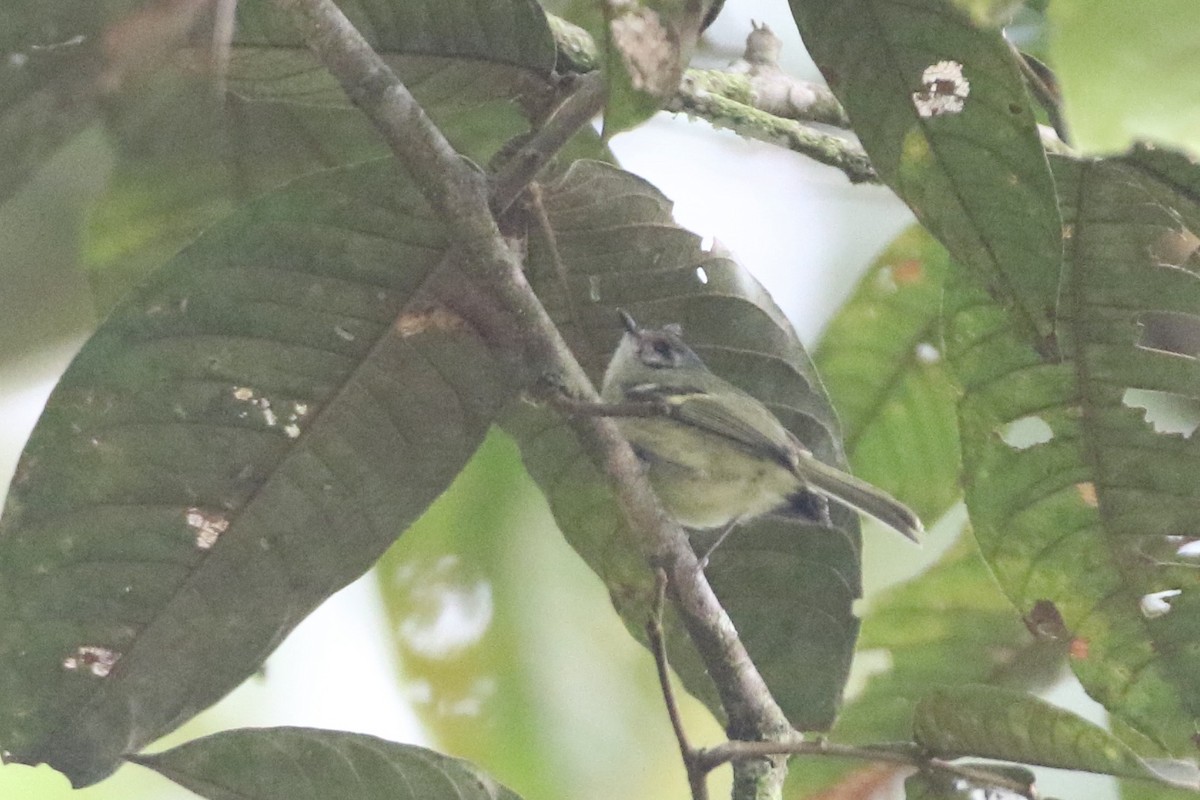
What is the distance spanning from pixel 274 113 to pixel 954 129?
74 centimetres

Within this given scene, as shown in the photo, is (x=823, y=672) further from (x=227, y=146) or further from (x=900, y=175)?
(x=227, y=146)

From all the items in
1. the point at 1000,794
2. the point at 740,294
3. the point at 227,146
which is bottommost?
the point at 1000,794

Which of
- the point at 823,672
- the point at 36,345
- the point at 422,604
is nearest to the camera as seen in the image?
the point at 823,672

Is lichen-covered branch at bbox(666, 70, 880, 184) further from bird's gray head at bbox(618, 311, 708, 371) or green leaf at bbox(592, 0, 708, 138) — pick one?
green leaf at bbox(592, 0, 708, 138)

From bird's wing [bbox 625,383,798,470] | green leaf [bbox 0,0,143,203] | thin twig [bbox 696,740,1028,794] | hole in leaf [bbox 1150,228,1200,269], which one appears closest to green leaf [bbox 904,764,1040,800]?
thin twig [bbox 696,740,1028,794]

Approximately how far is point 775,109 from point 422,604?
826 mm

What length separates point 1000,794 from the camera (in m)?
1.14

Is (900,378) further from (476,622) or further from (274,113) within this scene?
(274,113)

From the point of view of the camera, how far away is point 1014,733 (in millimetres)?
1014

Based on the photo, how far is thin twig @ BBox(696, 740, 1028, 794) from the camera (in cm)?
85

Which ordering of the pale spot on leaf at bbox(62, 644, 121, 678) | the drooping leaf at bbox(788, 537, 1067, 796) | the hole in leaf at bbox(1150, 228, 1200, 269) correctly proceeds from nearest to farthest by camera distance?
the pale spot on leaf at bbox(62, 644, 121, 678)
the hole in leaf at bbox(1150, 228, 1200, 269)
the drooping leaf at bbox(788, 537, 1067, 796)

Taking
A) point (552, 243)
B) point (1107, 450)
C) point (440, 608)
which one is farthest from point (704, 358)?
point (440, 608)

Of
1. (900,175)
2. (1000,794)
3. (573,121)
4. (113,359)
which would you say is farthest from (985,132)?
(113,359)

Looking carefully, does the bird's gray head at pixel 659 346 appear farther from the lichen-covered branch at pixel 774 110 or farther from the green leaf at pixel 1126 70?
the green leaf at pixel 1126 70
